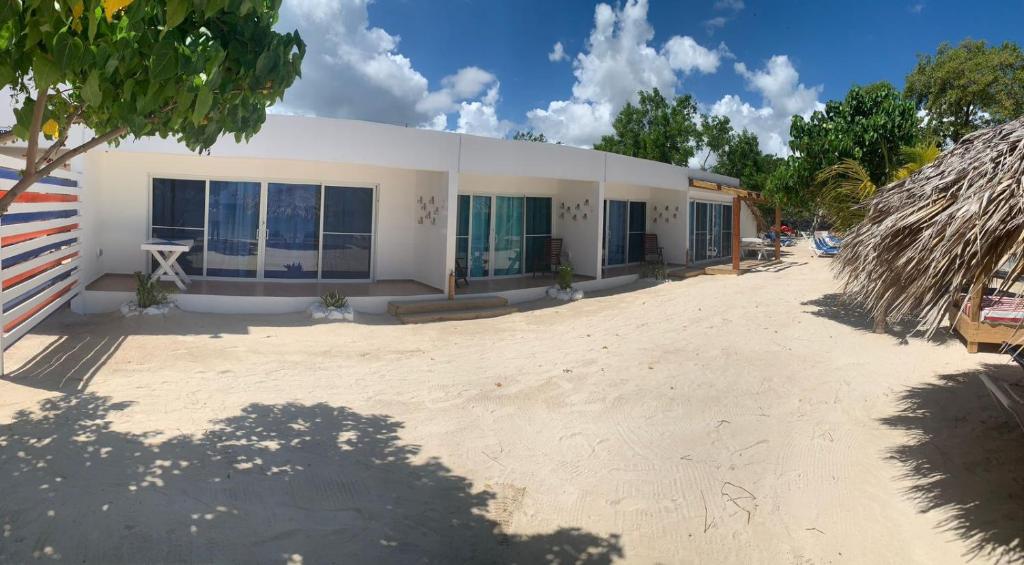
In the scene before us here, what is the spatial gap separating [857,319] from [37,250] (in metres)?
12.8

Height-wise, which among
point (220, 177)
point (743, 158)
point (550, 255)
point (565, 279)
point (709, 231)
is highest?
point (743, 158)

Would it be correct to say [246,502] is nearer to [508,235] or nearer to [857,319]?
[857,319]

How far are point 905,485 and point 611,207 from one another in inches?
512

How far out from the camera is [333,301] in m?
10.7

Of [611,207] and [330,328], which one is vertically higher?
[611,207]

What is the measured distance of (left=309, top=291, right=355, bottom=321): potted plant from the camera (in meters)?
10.5

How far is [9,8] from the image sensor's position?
259 centimetres

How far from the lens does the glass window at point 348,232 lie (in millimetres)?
12750

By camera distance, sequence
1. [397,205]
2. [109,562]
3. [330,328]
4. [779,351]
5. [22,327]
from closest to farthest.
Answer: [109,562] < [22,327] < [779,351] < [330,328] < [397,205]

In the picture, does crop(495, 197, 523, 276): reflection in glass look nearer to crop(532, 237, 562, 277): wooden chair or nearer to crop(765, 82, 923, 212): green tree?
crop(532, 237, 562, 277): wooden chair

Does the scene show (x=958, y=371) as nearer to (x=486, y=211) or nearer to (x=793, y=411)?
(x=793, y=411)

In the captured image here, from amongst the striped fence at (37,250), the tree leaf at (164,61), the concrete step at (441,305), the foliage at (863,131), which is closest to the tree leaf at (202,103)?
the tree leaf at (164,61)

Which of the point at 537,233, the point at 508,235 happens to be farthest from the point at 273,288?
the point at 537,233

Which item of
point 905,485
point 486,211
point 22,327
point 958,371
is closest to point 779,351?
point 958,371
